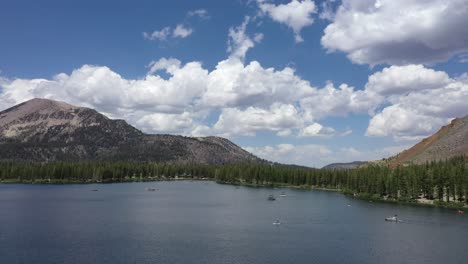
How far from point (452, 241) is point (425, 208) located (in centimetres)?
7530

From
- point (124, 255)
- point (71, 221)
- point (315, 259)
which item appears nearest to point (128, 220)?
point (71, 221)

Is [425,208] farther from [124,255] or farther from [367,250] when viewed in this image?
[124,255]

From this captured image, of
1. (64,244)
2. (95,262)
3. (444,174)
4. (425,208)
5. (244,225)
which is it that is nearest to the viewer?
(95,262)

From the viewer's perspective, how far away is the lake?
9355cm

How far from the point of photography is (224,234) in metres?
120

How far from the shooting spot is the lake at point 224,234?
9355cm

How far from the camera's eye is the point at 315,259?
303 feet

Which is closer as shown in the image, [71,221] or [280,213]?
[71,221]

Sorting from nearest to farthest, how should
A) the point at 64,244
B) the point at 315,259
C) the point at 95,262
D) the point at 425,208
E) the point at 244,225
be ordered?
the point at 95,262, the point at 315,259, the point at 64,244, the point at 244,225, the point at 425,208

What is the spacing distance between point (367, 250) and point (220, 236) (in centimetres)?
3798

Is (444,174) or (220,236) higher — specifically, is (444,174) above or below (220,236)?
above

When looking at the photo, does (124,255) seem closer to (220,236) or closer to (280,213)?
(220,236)

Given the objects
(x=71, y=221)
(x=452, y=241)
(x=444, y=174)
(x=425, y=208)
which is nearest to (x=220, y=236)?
(x=71, y=221)

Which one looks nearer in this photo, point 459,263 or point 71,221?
point 459,263
